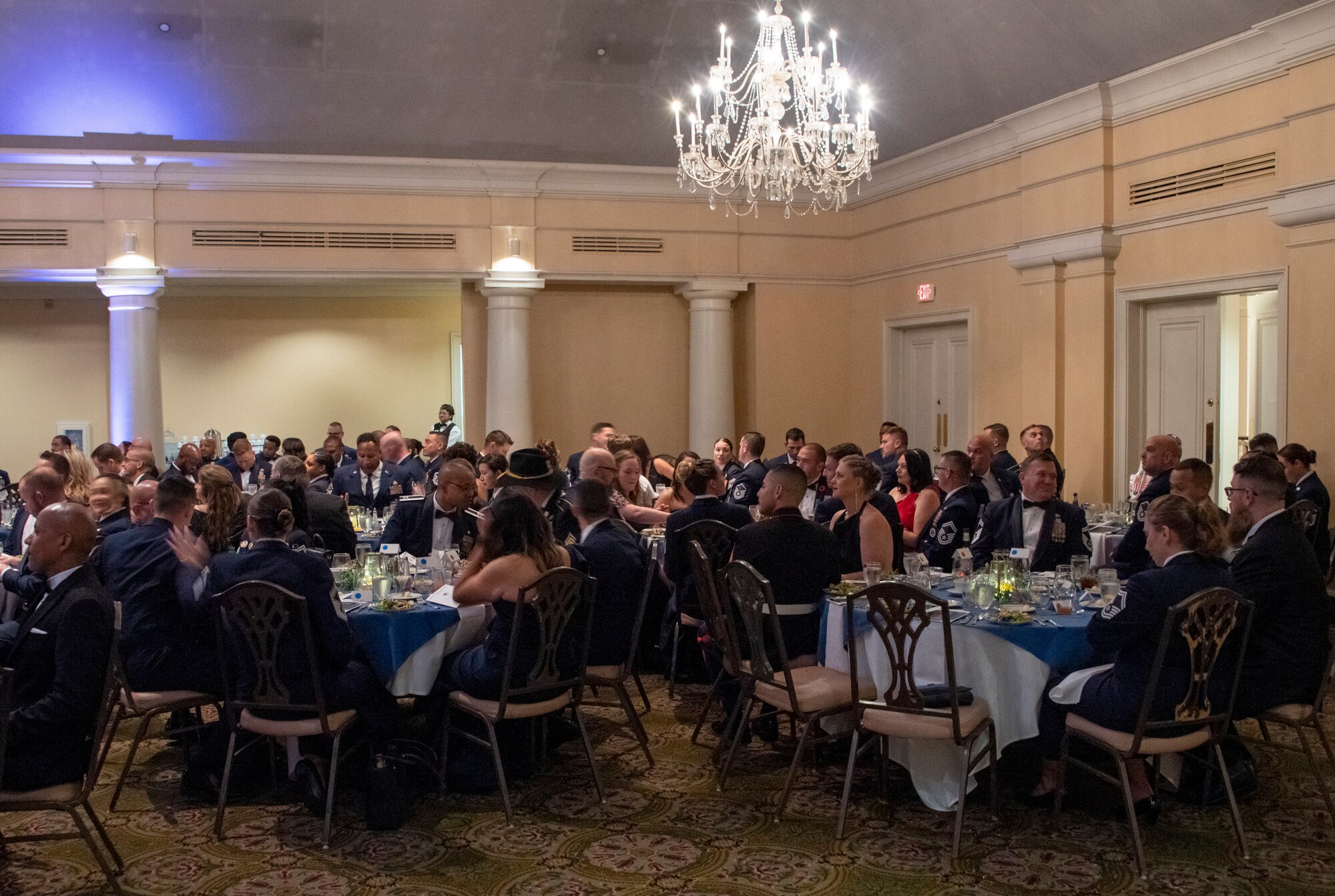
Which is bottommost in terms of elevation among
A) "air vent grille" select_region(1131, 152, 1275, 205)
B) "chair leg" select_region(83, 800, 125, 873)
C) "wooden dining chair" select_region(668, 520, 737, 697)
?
"chair leg" select_region(83, 800, 125, 873)

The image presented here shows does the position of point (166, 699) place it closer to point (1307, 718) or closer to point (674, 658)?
point (674, 658)

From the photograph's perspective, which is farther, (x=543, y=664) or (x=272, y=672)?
(x=543, y=664)

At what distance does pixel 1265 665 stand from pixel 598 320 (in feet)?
33.2

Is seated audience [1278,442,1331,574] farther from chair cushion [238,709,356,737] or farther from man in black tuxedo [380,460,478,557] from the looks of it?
chair cushion [238,709,356,737]

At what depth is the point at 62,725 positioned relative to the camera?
3.55 meters

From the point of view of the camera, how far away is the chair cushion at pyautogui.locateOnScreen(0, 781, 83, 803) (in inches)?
139

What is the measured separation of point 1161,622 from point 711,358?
939cm

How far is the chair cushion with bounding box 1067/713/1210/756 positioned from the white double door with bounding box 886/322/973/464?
7.47m

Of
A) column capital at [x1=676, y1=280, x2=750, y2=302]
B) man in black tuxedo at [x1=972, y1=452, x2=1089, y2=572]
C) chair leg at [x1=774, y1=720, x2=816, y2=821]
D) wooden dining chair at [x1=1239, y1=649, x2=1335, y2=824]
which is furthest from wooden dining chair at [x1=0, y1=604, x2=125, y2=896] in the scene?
column capital at [x1=676, y1=280, x2=750, y2=302]

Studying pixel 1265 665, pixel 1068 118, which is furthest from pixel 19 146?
pixel 1265 665

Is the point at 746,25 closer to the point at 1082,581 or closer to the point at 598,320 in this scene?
the point at 598,320

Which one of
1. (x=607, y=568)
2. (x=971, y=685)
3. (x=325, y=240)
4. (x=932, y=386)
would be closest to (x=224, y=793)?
(x=607, y=568)

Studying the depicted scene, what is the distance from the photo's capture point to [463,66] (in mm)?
10719

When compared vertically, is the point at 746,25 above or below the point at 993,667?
above
